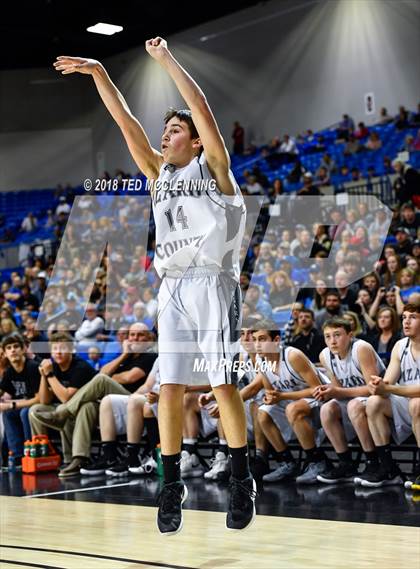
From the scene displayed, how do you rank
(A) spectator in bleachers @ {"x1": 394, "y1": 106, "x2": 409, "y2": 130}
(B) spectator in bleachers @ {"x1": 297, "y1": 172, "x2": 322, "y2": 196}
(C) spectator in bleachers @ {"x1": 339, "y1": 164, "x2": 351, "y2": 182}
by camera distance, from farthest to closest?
1. (A) spectator in bleachers @ {"x1": 394, "y1": 106, "x2": 409, "y2": 130}
2. (C) spectator in bleachers @ {"x1": 339, "y1": 164, "x2": 351, "y2": 182}
3. (B) spectator in bleachers @ {"x1": 297, "y1": 172, "x2": 322, "y2": 196}

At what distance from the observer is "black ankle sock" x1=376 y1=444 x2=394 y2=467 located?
7.59 metres

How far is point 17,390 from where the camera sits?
422 inches

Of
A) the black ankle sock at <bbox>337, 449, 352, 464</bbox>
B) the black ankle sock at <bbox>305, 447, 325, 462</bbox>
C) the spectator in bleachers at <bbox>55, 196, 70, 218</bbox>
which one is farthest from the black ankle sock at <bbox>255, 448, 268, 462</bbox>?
the spectator in bleachers at <bbox>55, 196, 70, 218</bbox>

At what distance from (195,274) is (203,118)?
0.78m

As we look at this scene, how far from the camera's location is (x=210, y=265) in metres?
4.35

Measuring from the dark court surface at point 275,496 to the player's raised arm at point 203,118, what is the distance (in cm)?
291

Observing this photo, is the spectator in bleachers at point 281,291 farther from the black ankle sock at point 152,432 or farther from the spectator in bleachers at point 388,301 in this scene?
the black ankle sock at point 152,432

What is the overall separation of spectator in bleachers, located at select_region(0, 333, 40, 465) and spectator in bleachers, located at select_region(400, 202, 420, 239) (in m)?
5.56

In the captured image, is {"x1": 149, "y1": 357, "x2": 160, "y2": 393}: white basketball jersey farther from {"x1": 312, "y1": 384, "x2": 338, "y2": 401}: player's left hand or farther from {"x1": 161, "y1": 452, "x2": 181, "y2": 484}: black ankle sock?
{"x1": 161, "y1": 452, "x2": 181, "y2": 484}: black ankle sock

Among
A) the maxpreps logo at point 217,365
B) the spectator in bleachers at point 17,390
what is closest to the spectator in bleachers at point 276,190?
the spectator in bleachers at point 17,390

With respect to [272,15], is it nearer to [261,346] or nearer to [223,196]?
[261,346]

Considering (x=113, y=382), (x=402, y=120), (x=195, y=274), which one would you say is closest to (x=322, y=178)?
(x=402, y=120)

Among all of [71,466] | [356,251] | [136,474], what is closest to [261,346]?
[136,474]

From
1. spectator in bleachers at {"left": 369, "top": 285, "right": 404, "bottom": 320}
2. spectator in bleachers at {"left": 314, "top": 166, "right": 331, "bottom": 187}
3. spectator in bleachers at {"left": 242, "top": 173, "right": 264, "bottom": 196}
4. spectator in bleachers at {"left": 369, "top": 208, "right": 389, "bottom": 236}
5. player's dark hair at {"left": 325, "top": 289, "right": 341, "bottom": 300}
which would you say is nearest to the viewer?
spectator in bleachers at {"left": 369, "top": 285, "right": 404, "bottom": 320}
